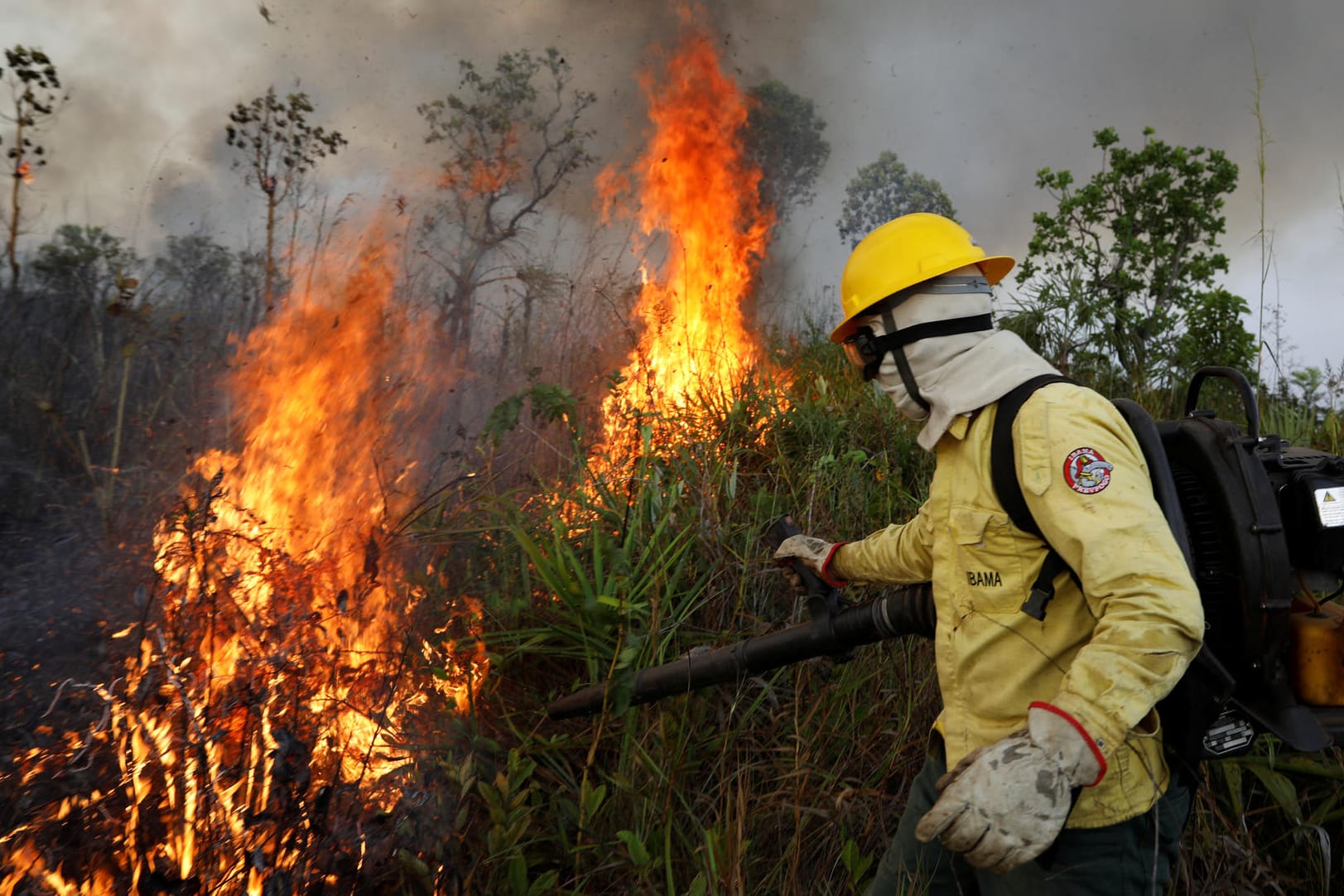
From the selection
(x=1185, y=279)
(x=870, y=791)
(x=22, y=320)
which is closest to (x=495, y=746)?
(x=870, y=791)

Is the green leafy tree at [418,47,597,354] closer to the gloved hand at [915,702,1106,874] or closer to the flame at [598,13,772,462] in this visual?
the flame at [598,13,772,462]

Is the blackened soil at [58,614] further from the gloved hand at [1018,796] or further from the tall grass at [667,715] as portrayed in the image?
the gloved hand at [1018,796]

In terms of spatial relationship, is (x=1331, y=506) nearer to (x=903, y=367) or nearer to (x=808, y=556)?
(x=903, y=367)

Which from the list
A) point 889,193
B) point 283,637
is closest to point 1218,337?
point 889,193

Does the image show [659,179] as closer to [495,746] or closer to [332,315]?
[332,315]

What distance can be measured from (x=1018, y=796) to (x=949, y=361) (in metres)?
0.91

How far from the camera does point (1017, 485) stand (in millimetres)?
1524

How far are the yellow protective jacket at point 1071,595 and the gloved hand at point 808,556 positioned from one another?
0.55 metres

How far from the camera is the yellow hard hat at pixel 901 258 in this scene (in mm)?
1752

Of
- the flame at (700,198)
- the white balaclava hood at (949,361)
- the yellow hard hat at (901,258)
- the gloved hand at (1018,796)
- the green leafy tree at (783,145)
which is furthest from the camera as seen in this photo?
the green leafy tree at (783,145)

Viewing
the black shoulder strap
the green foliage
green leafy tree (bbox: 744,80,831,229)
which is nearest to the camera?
the black shoulder strap

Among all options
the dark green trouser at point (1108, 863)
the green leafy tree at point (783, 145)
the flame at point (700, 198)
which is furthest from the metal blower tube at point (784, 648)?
the green leafy tree at point (783, 145)

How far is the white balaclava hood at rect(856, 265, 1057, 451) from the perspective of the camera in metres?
1.62

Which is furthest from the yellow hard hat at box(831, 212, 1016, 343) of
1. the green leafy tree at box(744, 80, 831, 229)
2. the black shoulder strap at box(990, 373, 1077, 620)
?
the green leafy tree at box(744, 80, 831, 229)
